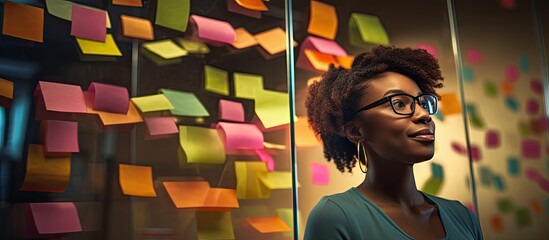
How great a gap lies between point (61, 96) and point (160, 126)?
0.88 ft

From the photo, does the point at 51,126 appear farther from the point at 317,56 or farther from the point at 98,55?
the point at 317,56

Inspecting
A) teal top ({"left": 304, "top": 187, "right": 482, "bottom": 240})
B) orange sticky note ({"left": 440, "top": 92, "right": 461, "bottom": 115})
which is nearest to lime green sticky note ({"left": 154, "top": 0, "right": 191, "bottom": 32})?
teal top ({"left": 304, "top": 187, "right": 482, "bottom": 240})

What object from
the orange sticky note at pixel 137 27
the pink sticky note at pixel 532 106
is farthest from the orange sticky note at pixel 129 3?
the pink sticky note at pixel 532 106

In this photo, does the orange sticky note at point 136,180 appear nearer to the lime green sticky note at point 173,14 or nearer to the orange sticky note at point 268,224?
the orange sticky note at point 268,224

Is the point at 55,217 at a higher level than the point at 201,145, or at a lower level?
lower

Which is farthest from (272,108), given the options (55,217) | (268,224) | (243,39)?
(55,217)

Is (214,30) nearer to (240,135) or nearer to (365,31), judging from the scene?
(240,135)

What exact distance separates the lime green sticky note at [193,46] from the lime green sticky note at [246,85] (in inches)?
4.8

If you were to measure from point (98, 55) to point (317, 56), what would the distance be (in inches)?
28.6

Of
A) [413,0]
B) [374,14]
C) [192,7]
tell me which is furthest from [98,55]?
[413,0]

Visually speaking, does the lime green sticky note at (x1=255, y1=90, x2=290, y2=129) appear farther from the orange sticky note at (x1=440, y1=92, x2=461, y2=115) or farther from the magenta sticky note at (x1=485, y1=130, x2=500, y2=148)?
the magenta sticky note at (x1=485, y1=130, x2=500, y2=148)

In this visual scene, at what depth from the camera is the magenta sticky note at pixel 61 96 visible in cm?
125

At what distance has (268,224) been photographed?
4.95 feet

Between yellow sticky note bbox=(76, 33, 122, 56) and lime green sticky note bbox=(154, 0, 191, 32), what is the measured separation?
153 mm
